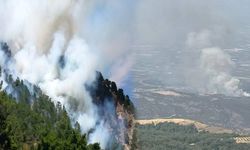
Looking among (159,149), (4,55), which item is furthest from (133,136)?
(159,149)

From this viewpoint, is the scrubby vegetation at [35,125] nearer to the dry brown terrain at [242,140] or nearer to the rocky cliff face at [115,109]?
the rocky cliff face at [115,109]

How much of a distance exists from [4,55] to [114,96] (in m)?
18.2

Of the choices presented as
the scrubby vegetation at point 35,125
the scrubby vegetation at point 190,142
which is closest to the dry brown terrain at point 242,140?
the scrubby vegetation at point 190,142

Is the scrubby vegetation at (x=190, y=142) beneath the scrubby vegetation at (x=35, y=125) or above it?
above

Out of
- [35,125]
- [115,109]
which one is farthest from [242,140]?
[35,125]

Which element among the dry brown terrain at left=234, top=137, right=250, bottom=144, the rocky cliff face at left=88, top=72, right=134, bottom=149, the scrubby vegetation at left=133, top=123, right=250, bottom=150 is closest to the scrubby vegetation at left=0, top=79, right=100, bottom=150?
the rocky cliff face at left=88, top=72, right=134, bottom=149

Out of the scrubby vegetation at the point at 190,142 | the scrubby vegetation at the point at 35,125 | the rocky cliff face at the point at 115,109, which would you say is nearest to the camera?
the scrubby vegetation at the point at 35,125

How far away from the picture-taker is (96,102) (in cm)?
5503

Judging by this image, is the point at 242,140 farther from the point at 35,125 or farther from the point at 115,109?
the point at 35,125

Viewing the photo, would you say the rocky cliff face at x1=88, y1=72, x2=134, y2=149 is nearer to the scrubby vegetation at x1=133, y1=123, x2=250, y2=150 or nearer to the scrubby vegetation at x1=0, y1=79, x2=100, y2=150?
the scrubby vegetation at x1=0, y1=79, x2=100, y2=150

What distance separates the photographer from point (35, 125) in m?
50.0

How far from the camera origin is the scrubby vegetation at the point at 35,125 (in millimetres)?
40188

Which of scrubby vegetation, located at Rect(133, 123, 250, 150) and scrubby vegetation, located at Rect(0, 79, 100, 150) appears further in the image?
scrubby vegetation, located at Rect(133, 123, 250, 150)

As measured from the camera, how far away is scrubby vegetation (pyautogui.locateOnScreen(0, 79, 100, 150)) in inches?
1582
